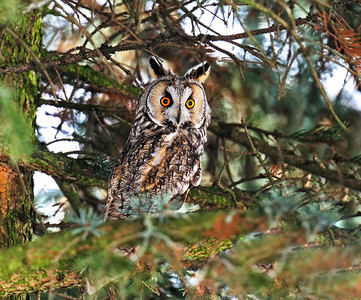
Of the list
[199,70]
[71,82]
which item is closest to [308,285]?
[199,70]

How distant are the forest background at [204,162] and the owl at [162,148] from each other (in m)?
0.14

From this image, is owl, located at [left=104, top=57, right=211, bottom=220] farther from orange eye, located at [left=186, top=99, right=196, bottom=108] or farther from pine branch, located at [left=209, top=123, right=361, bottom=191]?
pine branch, located at [left=209, top=123, right=361, bottom=191]

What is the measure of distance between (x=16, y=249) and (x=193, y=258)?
85 cm

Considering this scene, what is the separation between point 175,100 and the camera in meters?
2.60

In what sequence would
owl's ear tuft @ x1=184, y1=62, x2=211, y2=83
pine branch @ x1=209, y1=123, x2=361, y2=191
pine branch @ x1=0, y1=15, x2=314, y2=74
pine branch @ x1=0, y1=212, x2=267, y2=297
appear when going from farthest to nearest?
pine branch @ x1=209, y1=123, x2=361, y2=191, owl's ear tuft @ x1=184, y1=62, x2=211, y2=83, pine branch @ x1=0, y1=15, x2=314, y2=74, pine branch @ x1=0, y1=212, x2=267, y2=297

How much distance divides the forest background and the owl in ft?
0.45

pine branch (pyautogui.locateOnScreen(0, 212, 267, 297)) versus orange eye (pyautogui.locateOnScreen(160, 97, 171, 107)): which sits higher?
orange eye (pyautogui.locateOnScreen(160, 97, 171, 107))

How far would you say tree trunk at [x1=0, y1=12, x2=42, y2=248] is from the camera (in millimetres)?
2377

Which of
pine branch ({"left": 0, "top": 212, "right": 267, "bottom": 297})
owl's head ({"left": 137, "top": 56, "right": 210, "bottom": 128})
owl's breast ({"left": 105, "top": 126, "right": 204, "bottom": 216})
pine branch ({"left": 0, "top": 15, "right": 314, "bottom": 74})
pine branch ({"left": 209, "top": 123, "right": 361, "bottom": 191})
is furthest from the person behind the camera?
pine branch ({"left": 209, "top": 123, "right": 361, "bottom": 191})

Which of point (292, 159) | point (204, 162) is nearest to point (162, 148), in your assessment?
point (292, 159)

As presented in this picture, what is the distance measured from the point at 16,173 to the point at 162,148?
70 cm

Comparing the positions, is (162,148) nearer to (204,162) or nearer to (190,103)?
(190,103)

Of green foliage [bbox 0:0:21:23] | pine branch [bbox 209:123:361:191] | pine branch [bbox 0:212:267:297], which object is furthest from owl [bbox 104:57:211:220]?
green foliage [bbox 0:0:21:23]

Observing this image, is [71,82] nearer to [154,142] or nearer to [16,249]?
[154,142]
